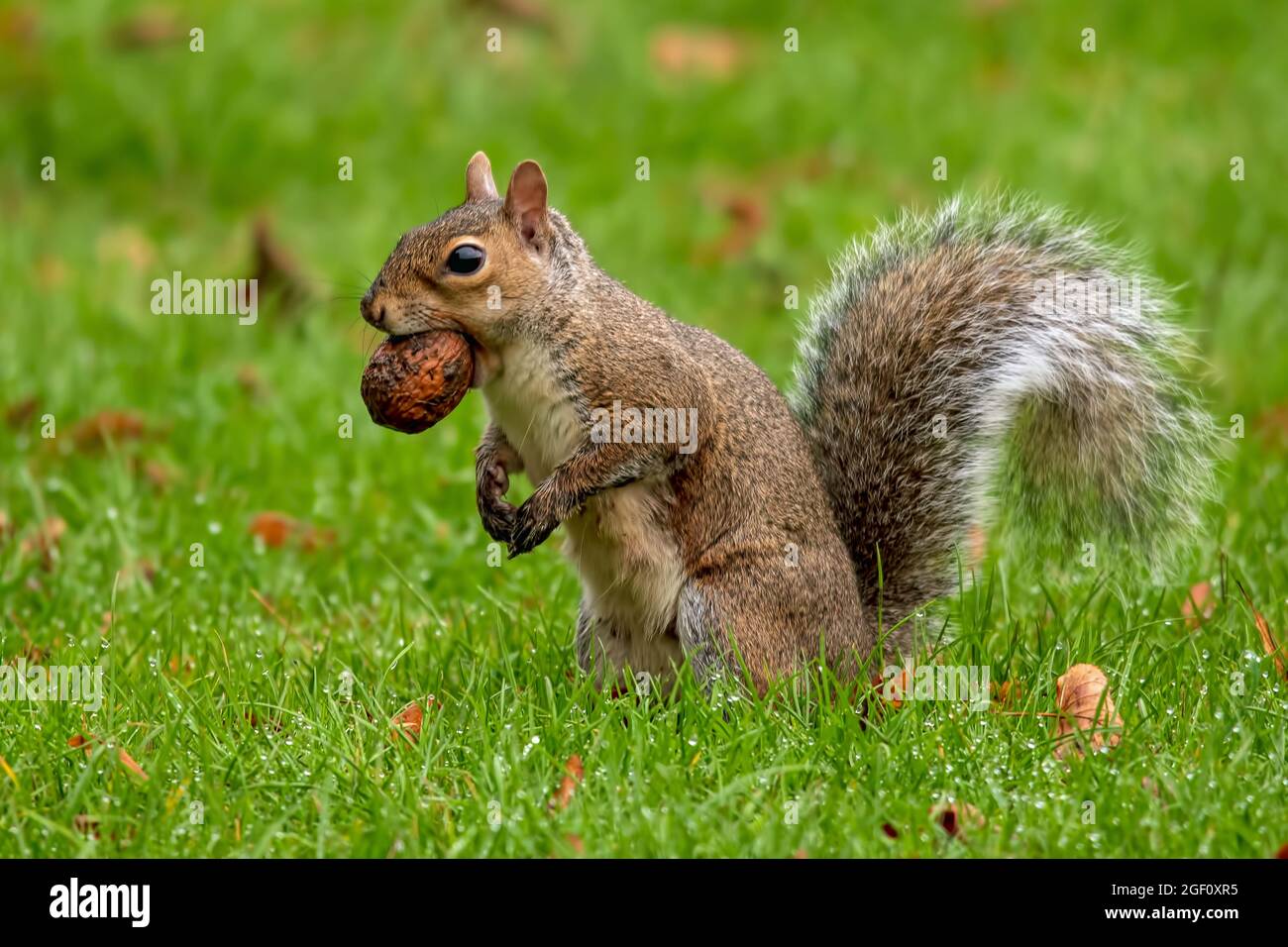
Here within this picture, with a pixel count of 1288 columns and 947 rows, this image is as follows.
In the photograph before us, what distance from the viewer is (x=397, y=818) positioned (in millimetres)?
2193

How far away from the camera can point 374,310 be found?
8.66ft

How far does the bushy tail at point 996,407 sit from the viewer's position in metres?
2.87

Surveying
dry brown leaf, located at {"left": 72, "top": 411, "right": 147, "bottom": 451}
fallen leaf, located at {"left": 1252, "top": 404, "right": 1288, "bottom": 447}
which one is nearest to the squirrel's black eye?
dry brown leaf, located at {"left": 72, "top": 411, "right": 147, "bottom": 451}

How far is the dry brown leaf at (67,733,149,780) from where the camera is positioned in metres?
2.35

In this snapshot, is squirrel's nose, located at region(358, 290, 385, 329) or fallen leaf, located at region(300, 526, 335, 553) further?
fallen leaf, located at region(300, 526, 335, 553)

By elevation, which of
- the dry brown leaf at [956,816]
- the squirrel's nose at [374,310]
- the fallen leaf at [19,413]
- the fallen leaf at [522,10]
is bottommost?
the dry brown leaf at [956,816]

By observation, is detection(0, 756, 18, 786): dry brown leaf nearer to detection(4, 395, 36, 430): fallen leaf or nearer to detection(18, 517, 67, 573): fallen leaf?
detection(18, 517, 67, 573): fallen leaf

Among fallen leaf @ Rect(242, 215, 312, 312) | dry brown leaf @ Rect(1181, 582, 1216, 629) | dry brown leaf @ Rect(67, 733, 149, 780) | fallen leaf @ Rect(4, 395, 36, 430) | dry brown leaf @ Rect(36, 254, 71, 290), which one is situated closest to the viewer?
dry brown leaf @ Rect(67, 733, 149, 780)

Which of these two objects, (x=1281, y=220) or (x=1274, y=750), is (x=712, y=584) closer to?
(x=1274, y=750)

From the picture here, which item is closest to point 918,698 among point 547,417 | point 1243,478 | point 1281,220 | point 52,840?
point 547,417

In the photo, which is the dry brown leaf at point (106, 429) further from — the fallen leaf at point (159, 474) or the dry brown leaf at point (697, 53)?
the dry brown leaf at point (697, 53)

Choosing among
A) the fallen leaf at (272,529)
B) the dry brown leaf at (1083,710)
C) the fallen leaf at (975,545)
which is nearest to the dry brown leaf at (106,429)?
the fallen leaf at (272,529)

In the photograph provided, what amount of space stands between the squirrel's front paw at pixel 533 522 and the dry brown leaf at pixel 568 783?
414 mm

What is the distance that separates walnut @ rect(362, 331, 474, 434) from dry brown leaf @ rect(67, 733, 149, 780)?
662 millimetres
